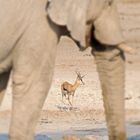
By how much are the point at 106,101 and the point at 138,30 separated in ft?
56.7

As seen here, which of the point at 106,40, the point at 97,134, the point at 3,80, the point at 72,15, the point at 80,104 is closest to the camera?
the point at 72,15

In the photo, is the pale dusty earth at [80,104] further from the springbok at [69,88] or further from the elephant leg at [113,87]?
the elephant leg at [113,87]

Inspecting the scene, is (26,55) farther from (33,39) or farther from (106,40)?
(106,40)

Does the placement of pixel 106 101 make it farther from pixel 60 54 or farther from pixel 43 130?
pixel 60 54

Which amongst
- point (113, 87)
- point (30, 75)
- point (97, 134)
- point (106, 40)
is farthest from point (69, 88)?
point (30, 75)

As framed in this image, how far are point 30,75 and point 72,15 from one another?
454 millimetres

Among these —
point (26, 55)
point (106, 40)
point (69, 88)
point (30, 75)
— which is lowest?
point (30, 75)

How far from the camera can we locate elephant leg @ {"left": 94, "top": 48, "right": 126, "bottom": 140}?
19.7 ft

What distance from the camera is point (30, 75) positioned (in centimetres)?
570

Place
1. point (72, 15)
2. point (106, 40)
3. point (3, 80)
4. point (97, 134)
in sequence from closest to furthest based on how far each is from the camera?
point (72, 15) → point (106, 40) → point (3, 80) → point (97, 134)

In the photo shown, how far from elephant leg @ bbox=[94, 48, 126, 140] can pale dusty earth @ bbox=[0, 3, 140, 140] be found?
2.89m

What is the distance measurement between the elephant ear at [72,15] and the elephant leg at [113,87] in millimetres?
365

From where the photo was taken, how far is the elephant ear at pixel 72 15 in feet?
18.4

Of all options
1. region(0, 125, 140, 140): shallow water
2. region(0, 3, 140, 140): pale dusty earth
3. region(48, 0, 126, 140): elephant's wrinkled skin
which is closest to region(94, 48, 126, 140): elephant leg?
region(48, 0, 126, 140): elephant's wrinkled skin
